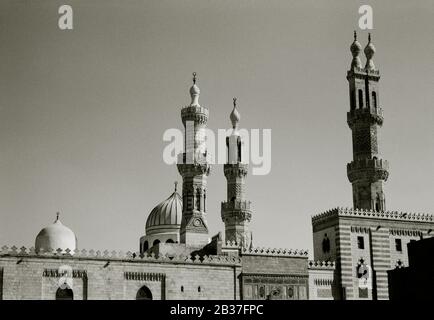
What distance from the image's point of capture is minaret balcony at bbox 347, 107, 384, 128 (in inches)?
1791

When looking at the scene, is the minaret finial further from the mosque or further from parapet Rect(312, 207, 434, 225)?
parapet Rect(312, 207, 434, 225)

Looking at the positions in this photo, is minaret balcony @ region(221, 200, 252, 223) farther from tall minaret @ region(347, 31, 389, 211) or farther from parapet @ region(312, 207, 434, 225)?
tall minaret @ region(347, 31, 389, 211)

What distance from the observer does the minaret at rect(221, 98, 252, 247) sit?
46688 millimetres

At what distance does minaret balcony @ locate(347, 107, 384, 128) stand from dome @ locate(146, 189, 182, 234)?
14.2 metres

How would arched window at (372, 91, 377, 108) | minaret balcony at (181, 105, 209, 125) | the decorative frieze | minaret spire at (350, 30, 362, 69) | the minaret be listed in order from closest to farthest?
the decorative frieze < minaret balcony at (181, 105, 209, 125) < arched window at (372, 91, 377, 108) < the minaret < minaret spire at (350, 30, 362, 69)

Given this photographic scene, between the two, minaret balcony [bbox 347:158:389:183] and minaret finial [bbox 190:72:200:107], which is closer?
minaret balcony [bbox 347:158:389:183]

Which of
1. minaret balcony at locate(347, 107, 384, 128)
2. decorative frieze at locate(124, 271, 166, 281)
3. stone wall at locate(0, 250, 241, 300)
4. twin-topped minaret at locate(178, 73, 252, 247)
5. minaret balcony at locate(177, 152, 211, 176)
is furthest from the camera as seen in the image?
minaret balcony at locate(347, 107, 384, 128)

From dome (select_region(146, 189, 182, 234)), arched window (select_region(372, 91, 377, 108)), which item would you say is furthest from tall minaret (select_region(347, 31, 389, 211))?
dome (select_region(146, 189, 182, 234))

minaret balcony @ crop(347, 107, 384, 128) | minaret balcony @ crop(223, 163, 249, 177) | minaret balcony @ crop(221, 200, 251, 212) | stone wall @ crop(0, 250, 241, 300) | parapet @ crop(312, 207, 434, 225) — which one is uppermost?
minaret balcony @ crop(347, 107, 384, 128)

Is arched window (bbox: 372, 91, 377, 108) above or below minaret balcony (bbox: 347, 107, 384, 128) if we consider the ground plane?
above

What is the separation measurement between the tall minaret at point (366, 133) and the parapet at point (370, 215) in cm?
231

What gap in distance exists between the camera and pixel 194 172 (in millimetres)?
43812

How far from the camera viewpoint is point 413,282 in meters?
28.3
